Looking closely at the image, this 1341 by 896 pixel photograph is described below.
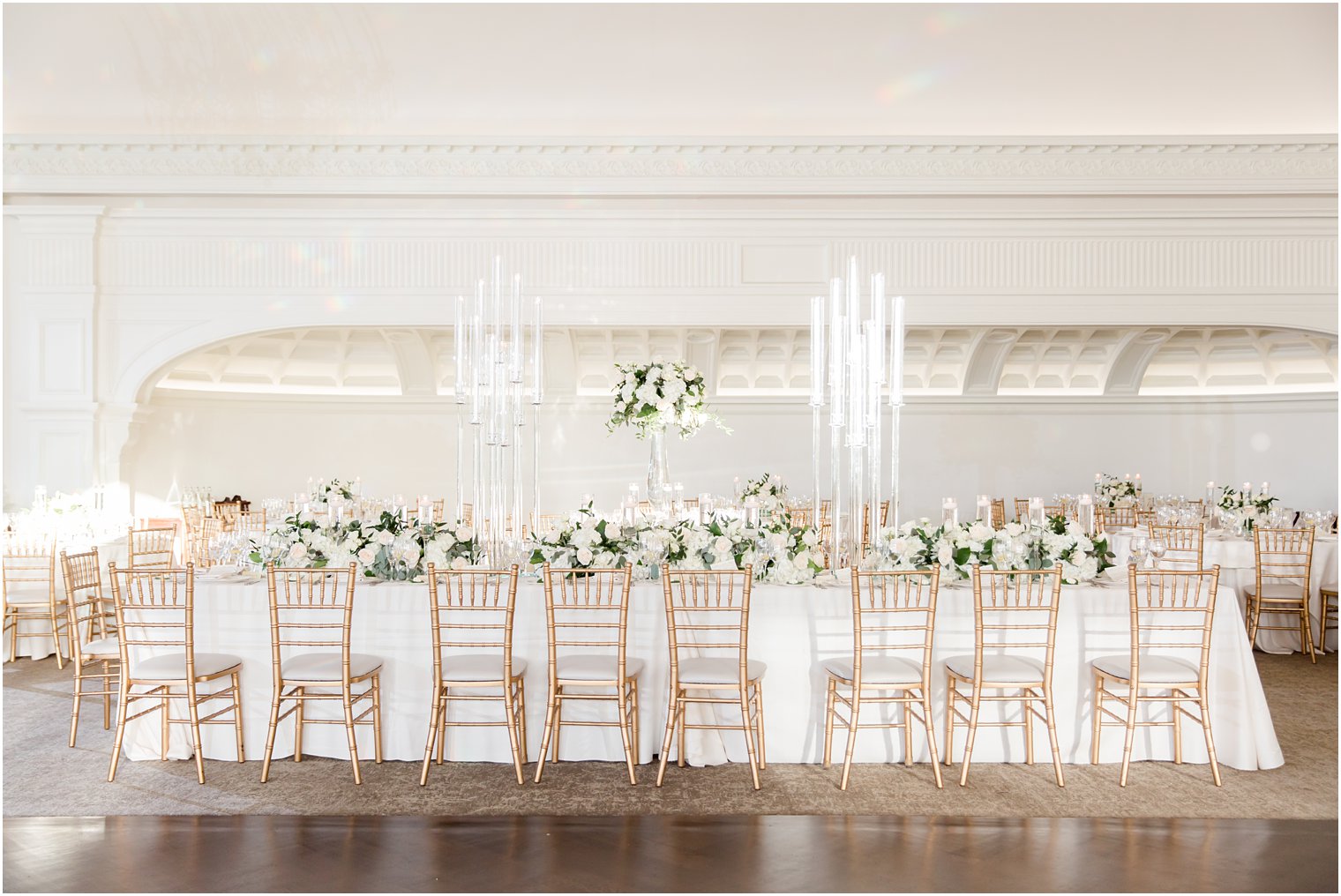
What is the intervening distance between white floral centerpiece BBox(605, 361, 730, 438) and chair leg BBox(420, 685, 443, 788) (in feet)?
8.96

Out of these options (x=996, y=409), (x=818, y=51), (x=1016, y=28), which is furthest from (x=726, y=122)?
(x=996, y=409)

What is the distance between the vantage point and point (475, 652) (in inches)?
181

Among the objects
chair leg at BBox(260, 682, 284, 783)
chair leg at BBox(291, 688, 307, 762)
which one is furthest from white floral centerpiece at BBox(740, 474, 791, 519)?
chair leg at BBox(260, 682, 284, 783)

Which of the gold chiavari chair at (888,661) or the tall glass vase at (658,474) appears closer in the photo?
the gold chiavari chair at (888,661)

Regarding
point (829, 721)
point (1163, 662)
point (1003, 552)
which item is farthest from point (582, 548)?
point (1163, 662)

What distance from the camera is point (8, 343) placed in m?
8.58

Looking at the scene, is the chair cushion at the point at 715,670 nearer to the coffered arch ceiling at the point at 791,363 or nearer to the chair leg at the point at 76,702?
the chair leg at the point at 76,702

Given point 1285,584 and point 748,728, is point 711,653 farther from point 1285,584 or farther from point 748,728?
point 1285,584

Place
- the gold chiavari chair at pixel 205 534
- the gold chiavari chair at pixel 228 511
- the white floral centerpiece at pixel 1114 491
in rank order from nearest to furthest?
the gold chiavari chair at pixel 205 534
the gold chiavari chair at pixel 228 511
the white floral centerpiece at pixel 1114 491

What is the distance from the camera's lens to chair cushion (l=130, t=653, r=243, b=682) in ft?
13.8

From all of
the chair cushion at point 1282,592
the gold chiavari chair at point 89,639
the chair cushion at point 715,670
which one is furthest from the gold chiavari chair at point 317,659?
the chair cushion at point 1282,592

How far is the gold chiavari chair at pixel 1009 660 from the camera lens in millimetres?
4184

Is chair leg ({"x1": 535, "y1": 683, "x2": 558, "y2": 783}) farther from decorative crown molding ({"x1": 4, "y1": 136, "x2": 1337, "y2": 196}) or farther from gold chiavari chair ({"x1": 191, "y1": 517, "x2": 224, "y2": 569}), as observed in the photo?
gold chiavari chair ({"x1": 191, "y1": 517, "x2": 224, "y2": 569})

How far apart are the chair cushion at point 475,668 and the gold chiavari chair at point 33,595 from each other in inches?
155
